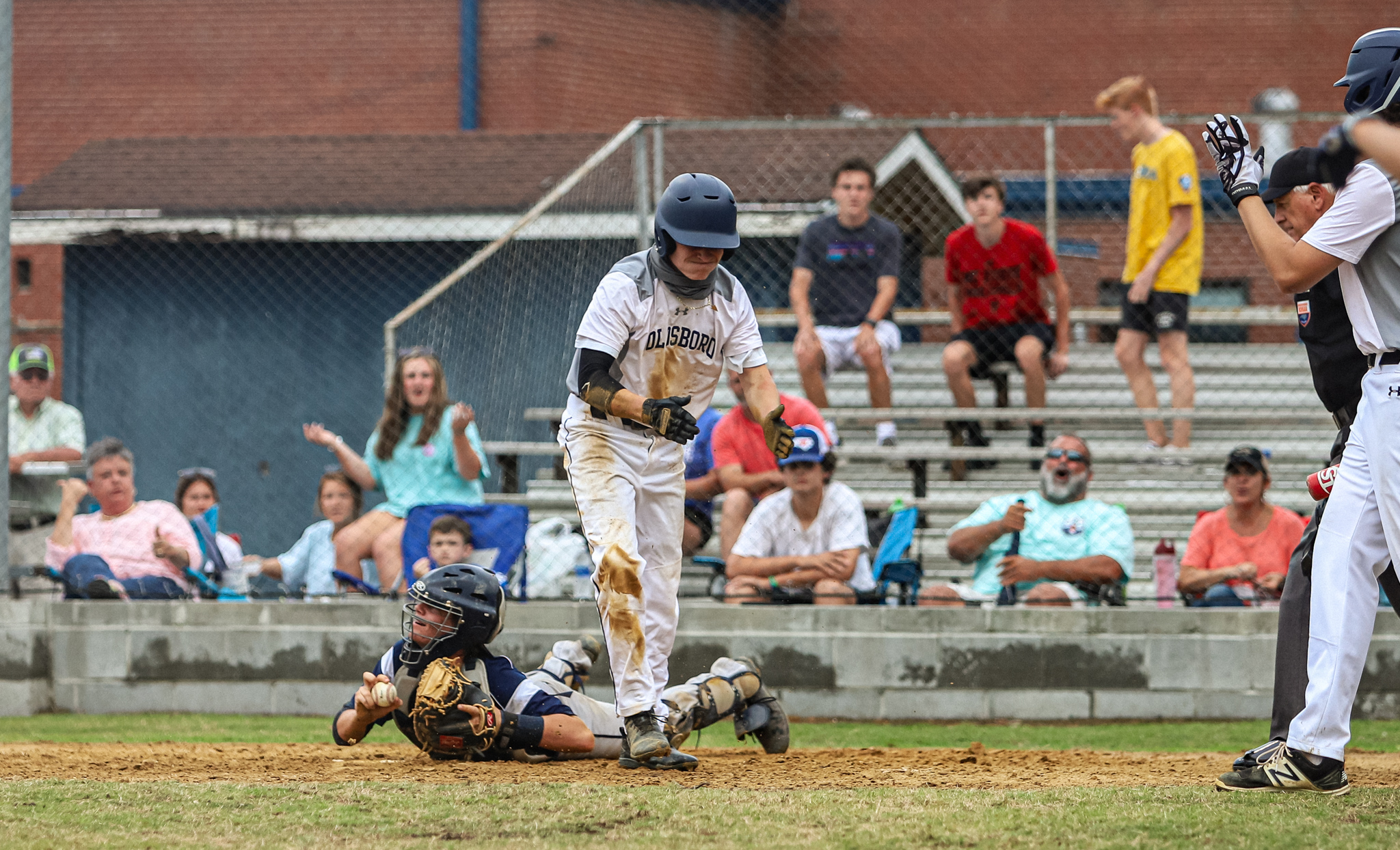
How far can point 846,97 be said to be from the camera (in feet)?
67.5

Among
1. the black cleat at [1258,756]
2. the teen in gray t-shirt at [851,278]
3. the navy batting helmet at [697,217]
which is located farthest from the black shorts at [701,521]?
the black cleat at [1258,756]

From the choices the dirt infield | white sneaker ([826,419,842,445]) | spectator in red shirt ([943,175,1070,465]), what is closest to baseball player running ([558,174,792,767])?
the dirt infield

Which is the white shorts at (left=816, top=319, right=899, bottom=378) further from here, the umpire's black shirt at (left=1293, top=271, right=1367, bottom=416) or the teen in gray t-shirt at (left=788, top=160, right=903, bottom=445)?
the umpire's black shirt at (left=1293, top=271, right=1367, bottom=416)

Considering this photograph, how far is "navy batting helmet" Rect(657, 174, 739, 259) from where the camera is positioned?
5.56 m

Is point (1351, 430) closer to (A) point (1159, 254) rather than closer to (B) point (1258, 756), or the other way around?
(B) point (1258, 756)

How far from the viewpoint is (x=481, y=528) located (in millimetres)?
8828

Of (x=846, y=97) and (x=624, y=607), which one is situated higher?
(x=846, y=97)

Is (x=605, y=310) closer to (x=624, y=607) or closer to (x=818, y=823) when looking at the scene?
(x=624, y=607)

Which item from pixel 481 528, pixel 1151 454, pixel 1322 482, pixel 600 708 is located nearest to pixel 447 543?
pixel 481 528

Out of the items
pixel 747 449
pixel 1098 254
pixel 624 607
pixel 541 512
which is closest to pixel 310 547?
pixel 541 512

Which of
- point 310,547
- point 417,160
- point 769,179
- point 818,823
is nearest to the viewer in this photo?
point 818,823

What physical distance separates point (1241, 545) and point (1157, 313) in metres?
2.26

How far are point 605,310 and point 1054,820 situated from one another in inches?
96.8

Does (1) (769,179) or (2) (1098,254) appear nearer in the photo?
(1) (769,179)
